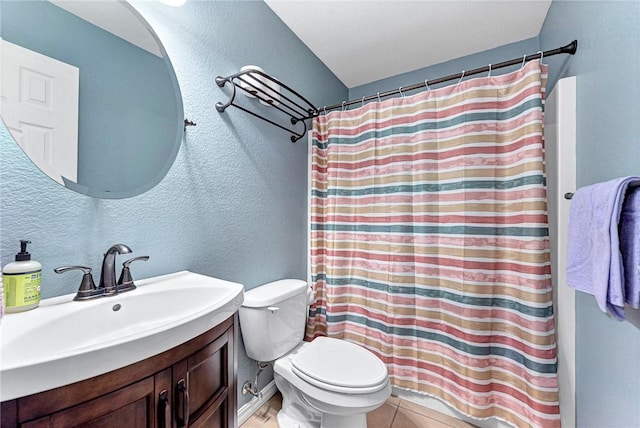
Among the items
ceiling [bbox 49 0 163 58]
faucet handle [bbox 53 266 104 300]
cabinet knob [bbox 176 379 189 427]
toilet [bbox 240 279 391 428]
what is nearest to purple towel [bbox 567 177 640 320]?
toilet [bbox 240 279 391 428]

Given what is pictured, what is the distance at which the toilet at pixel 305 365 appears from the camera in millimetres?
1080

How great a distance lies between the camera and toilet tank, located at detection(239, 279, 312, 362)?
1.27m

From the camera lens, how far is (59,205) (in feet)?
2.50

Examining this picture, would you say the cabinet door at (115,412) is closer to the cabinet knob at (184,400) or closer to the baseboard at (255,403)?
the cabinet knob at (184,400)

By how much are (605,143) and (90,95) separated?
180 centimetres

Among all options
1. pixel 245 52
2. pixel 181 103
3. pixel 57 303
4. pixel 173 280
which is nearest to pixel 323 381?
pixel 173 280

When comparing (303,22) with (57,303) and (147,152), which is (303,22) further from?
(57,303)

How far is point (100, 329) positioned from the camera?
0.74m

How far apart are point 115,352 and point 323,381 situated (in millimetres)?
863

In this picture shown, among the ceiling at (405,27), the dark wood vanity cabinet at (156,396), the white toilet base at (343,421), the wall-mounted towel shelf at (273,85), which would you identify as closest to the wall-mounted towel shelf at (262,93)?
the wall-mounted towel shelf at (273,85)

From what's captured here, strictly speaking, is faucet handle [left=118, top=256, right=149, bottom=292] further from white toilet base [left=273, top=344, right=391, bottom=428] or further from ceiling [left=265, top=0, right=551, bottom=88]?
ceiling [left=265, top=0, right=551, bottom=88]

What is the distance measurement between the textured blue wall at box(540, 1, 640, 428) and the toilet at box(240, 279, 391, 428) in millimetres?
769

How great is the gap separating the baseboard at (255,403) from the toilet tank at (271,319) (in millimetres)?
319

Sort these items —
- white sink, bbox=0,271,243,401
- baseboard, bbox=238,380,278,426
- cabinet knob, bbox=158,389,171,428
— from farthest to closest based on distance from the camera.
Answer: baseboard, bbox=238,380,278,426 < cabinet knob, bbox=158,389,171,428 < white sink, bbox=0,271,243,401
